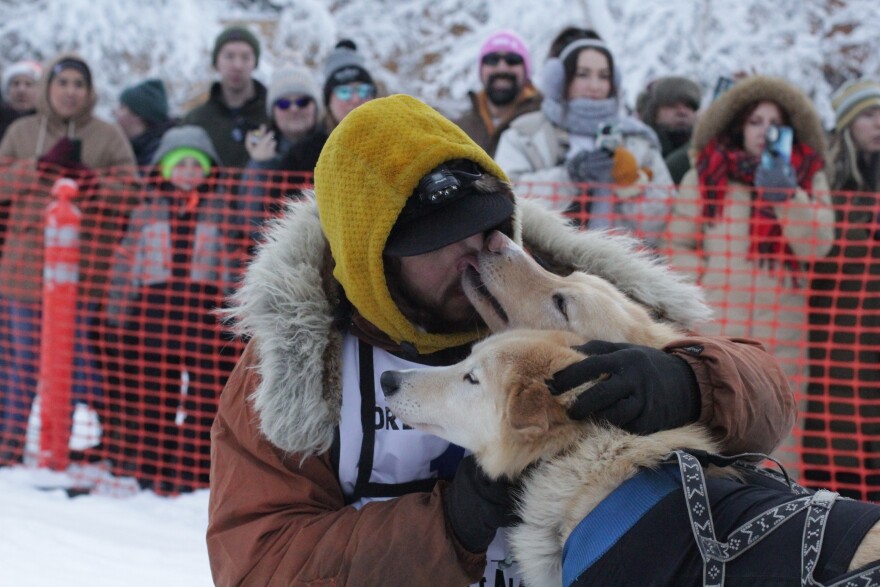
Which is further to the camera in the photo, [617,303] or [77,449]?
[77,449]

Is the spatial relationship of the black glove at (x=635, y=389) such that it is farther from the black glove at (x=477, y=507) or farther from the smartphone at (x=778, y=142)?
the smartphone at (x=778, y=142)

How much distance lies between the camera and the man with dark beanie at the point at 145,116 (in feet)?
18.7

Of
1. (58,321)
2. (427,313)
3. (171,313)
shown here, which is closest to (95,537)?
(171,313)

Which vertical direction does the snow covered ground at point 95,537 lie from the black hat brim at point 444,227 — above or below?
below

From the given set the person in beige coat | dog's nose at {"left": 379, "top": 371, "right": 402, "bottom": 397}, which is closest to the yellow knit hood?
dog's nose at {"left": 379, "top": 371, "right": 402, "bottom": 397}

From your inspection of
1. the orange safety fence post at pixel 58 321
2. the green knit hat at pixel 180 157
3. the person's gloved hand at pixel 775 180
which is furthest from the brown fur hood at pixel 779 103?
the orange safety fence post at pixel 58 321

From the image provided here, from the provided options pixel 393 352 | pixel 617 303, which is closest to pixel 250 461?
pixel 393 352

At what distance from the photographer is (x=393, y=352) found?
2008 mm

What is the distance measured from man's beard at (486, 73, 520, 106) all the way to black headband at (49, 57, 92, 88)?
8.31ft

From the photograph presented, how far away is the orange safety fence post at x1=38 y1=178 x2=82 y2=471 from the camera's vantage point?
469cm

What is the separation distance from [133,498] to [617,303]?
3293 mm

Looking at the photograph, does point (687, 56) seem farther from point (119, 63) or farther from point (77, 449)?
point (77, 449)

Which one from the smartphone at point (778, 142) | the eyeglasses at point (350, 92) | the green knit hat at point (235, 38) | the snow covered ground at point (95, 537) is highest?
the green knit hat at point (235, 38)

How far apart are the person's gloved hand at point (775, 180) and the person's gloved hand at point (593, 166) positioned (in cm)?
70
